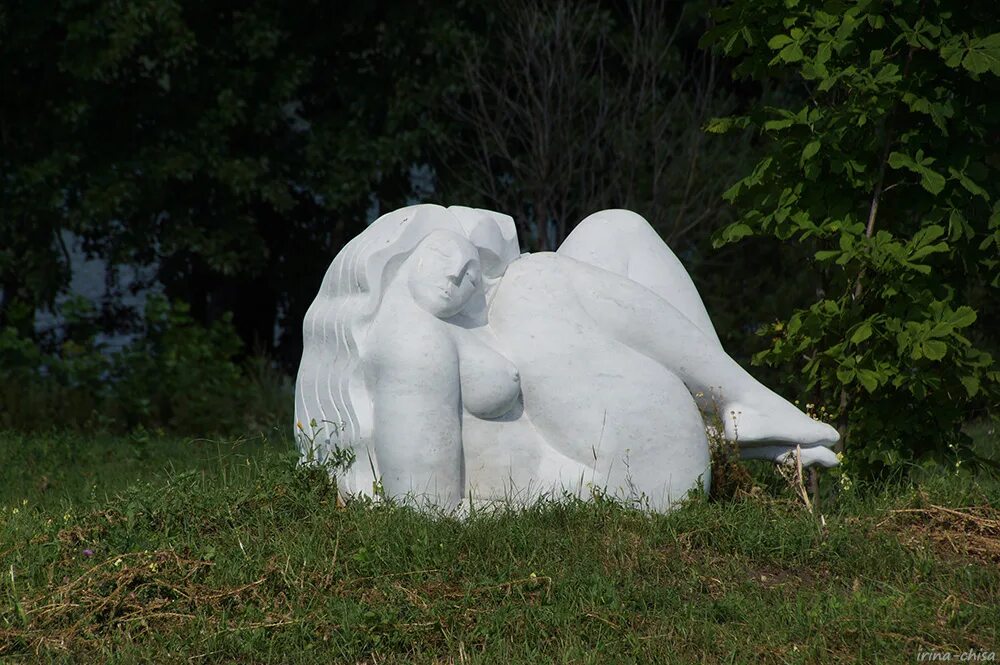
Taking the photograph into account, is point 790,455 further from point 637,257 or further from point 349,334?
point 349,334

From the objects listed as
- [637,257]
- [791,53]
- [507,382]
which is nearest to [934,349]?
[637,257]

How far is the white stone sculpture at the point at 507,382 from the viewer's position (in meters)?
5.03

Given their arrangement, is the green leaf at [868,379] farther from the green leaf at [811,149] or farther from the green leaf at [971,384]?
the green leaf at [811,149]

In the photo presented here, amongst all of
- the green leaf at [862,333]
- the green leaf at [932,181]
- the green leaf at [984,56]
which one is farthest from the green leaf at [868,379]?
the green leaf at [984,56]

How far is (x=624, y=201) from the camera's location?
1155 centimetres

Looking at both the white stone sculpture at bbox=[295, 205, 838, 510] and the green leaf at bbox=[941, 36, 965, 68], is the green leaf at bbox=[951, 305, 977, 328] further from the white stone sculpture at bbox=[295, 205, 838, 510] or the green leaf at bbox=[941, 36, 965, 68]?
the green leaf at bbox=[941, 36, 965, 68]

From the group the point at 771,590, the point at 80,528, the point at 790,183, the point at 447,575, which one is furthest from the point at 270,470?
the point at 790,183

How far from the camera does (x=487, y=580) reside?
441 cm

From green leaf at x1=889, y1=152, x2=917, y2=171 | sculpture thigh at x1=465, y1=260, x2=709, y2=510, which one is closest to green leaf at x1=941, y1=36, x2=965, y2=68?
green leaf at x1=889, y1=152, x2=917, y2=171

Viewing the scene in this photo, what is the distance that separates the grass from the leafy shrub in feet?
15.7

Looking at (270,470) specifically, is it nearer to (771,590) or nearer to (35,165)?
(771,590)

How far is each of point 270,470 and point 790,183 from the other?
8.36 ft

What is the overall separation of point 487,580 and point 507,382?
945 millimetres

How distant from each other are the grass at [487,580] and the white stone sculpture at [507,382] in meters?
0.19
